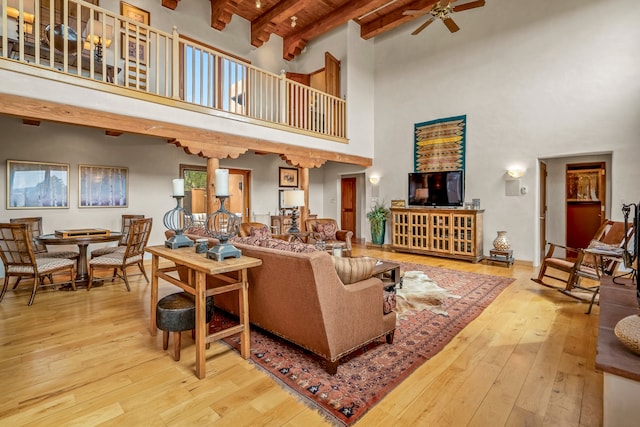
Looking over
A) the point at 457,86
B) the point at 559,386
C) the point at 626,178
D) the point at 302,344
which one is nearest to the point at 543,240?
the point at 626,178

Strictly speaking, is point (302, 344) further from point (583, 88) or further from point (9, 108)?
point (583, 88)

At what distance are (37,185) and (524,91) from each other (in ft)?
27.6

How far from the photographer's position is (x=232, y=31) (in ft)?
23.7

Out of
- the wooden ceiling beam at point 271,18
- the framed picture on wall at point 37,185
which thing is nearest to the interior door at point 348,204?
the wooden ceiling beam at point 271,18

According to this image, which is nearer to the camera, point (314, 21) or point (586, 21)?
point (586, 21)

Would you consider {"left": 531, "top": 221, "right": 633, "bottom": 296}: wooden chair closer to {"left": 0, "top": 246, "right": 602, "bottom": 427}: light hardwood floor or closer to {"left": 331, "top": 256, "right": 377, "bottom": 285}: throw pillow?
{"left": 0, "top": 246, "right": 602, "bottom": 427}: light hardwood floor

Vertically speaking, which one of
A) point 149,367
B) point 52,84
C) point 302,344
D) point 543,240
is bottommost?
point 149,367

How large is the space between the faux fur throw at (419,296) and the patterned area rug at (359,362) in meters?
0.07

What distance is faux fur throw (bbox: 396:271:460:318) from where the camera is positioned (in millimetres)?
3387

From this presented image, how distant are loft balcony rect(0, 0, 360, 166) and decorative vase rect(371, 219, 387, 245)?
5.05ft

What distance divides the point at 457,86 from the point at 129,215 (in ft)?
22.8

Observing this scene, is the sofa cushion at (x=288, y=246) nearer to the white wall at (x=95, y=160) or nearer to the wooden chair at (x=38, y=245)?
the wooden chair at (x=38, y=245)

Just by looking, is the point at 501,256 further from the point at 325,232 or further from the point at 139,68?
the point at 139,68

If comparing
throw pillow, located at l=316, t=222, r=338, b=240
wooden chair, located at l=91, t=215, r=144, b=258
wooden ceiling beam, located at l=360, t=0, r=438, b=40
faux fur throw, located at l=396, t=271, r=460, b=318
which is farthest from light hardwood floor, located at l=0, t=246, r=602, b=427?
wooden ceiling beam, located at l=360, t=0, r=438, b=40
